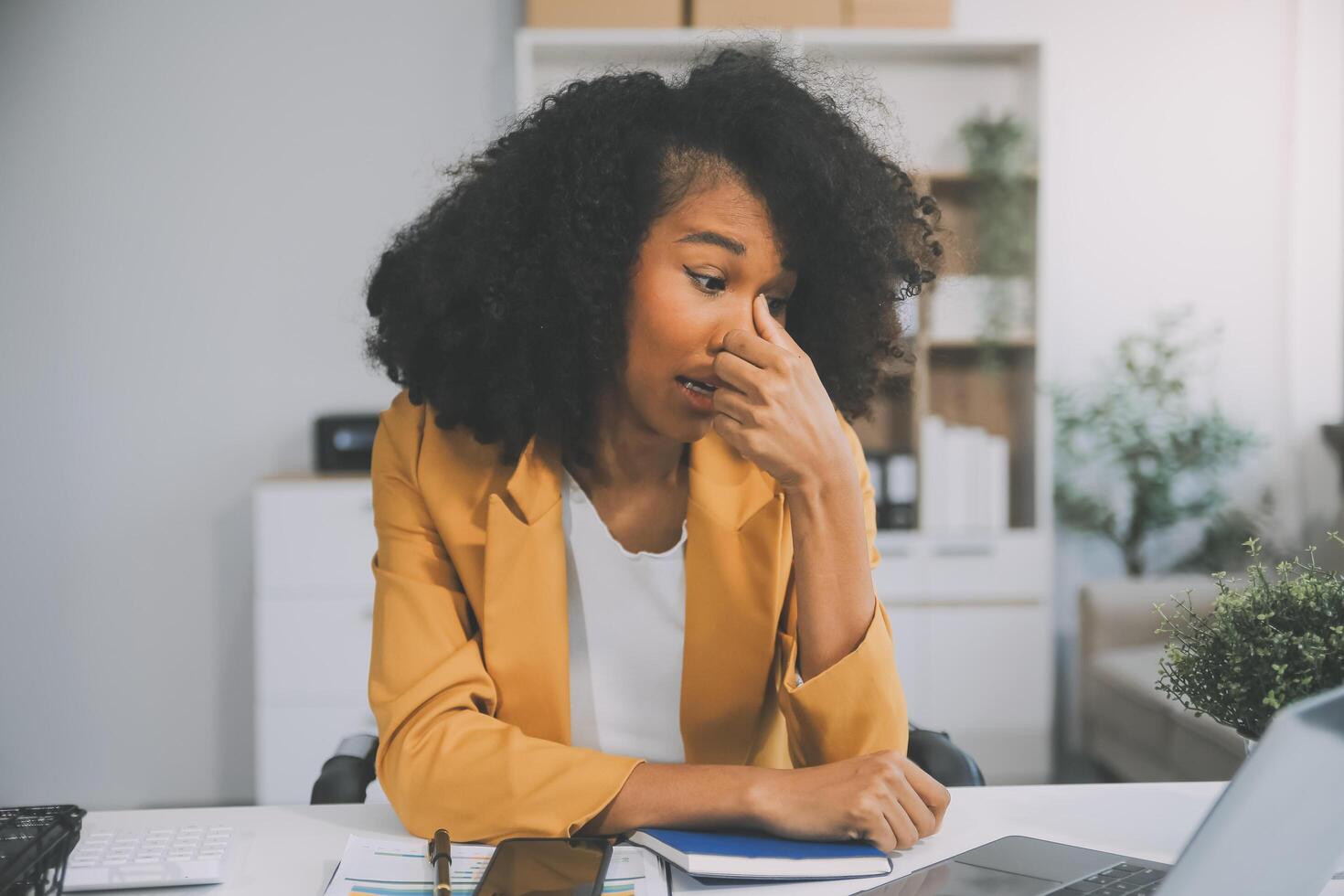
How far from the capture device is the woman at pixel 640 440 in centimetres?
117

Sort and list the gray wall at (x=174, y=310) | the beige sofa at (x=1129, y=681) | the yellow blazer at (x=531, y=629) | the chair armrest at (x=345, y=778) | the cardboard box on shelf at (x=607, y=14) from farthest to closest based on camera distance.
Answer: the gray wall at (x=174, y=310), the cardboard box on shelf at (x=607, y=14), the beige sofa at (x=1129, y=681), the chair armrest at (x=345, y=778), the yellow blazer at (x=531, y=629)

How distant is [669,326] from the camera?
1.22 m

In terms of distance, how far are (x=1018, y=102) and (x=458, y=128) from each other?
172 cm

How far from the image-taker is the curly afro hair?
124cm

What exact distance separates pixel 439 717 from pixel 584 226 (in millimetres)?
545

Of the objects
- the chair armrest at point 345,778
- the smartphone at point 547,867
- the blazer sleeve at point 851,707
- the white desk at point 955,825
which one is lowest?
the chair armrest at point 345,778

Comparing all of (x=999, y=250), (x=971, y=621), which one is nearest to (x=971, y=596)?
(x=971, y=621)

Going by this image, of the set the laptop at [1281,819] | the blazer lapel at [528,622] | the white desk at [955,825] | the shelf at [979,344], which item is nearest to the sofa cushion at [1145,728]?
the shelf at [979,344]

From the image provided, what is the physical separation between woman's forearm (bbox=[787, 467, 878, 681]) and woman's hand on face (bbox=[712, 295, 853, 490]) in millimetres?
19

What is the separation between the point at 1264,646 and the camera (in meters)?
0.92

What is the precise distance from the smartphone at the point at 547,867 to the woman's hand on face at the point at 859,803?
0.15 meters

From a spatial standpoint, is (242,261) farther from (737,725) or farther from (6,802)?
(737,725)

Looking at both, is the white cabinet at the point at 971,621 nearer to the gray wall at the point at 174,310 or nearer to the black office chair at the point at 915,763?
the gray wall at the point at 174,310

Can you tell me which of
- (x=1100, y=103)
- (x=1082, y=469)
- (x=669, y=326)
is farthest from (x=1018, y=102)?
(x=669, y=326)
